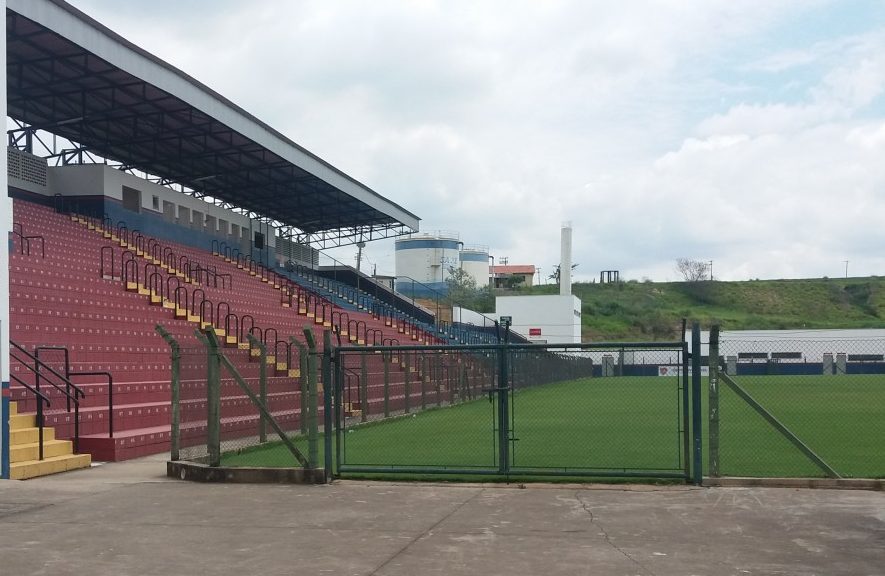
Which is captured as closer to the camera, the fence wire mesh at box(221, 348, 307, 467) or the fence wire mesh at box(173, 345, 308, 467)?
the fence wire mesh at box(173, 345, 308, 467)

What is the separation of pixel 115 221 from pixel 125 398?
1918 cm

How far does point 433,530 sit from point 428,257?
89303 mm

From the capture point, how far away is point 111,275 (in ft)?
82.0

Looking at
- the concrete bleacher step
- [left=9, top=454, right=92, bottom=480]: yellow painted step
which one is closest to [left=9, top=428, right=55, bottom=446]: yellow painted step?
Answer: [left=9, top=454, right=92, bottom=480]: yellow painted step

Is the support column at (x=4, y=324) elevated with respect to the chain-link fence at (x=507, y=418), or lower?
Answer: elevated

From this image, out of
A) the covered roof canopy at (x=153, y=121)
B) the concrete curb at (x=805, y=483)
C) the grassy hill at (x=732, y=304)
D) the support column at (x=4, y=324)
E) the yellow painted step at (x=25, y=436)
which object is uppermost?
the covered roof canopy at (x=153, y=121)

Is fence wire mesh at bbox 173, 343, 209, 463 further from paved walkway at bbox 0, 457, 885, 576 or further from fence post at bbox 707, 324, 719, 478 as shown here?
fence post at bbox 707, 324, 719, 478

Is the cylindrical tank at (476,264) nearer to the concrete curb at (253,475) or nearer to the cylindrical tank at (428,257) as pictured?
the cylindrical tank at (428,257)

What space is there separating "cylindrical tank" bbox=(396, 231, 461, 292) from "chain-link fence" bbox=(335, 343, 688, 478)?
61.9 meters

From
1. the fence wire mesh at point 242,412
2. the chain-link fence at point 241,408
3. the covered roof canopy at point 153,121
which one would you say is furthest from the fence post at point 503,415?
the covered roof canopy at point 153,121

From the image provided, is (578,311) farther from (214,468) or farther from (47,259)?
(214,468)

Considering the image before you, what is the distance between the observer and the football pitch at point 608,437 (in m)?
12.9

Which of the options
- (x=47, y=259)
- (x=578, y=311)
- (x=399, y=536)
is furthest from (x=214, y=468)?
(x=578, y=311)

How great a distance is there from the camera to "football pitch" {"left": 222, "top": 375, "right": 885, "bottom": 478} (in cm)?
1293
